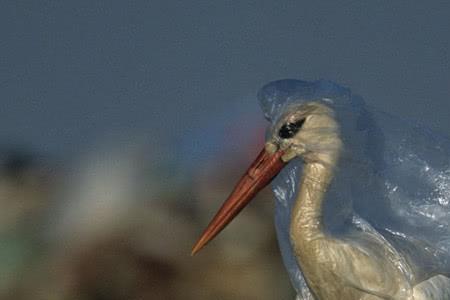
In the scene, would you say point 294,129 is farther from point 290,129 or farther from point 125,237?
point 125,237

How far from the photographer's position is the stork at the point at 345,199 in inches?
125

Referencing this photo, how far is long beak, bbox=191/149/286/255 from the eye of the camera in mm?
3268

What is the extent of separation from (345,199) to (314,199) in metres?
0.08

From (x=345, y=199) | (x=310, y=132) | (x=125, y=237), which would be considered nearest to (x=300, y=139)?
(x=310, y=132)

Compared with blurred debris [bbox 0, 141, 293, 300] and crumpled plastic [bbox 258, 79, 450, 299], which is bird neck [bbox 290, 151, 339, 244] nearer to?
crumpled plastic [bbox 258, 79, 450, 299]

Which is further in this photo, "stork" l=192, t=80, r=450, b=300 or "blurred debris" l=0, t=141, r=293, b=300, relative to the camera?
"blurred debris" l=0, t=141, r=293, b=300

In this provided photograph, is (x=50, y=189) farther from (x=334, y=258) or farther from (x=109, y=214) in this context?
(x=334, y=258)

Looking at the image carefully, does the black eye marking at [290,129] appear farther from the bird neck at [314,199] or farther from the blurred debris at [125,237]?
the blurred debris at [125,237]

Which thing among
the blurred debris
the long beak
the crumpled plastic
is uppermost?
the crumpled plastic

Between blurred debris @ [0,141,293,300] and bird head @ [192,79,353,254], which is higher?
bird head @ [192,79,353,254]

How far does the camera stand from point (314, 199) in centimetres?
322

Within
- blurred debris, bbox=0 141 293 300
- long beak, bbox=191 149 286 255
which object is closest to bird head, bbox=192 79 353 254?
long beak, bbox=191 149 286 255

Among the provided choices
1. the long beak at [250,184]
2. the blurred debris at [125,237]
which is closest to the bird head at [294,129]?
the long beak at [250,184]

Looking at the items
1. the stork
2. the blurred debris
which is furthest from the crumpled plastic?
the blurred debris
